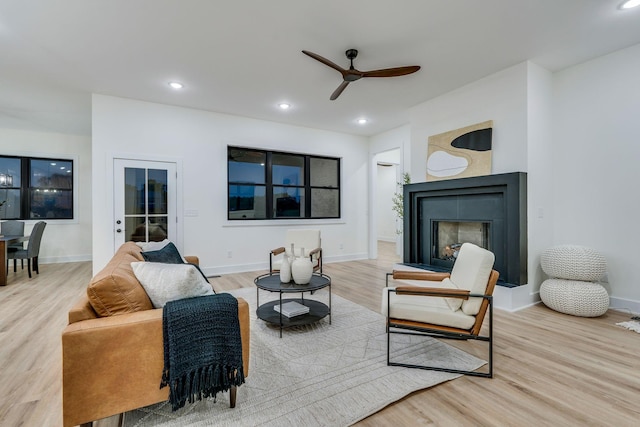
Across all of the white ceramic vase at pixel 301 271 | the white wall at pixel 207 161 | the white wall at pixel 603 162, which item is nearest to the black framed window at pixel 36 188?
the white wall at pixel 207 161

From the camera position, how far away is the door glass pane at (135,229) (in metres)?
4.69

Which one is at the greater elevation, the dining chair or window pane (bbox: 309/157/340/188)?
window pane (bbox: 309/157/340/188)

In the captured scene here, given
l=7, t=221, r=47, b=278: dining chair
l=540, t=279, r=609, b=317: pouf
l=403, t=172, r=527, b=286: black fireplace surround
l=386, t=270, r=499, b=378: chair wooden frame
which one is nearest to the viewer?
l=386, t=270, r=499, b=378: chair wooden frame

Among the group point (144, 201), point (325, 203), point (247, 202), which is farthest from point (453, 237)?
point (144, 201)

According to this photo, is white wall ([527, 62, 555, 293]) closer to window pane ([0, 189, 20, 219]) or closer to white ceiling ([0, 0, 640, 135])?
white ceiling ([0, 0, 640, 135])

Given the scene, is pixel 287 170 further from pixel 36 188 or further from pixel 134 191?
pixel 36 188

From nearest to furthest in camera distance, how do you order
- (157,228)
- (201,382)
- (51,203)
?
(201,382) < (157,228) < (51,203)

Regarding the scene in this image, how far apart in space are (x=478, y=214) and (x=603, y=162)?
4.65 feet

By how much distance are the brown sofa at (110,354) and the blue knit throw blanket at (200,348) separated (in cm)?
7

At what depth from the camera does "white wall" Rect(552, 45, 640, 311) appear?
10.9 ft

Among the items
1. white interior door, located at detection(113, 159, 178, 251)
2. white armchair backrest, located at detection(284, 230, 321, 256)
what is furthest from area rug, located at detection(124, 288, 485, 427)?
white interior door, located at detection(113, 159, 178, 251)

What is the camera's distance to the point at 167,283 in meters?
1.72

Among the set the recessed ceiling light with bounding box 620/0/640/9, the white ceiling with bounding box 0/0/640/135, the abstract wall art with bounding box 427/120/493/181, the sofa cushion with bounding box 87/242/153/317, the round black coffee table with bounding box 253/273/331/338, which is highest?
the recessed ceiling light with bounding box 620/0/640/9

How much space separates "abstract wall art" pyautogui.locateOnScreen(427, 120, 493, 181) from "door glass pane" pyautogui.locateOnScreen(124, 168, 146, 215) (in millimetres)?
4466
